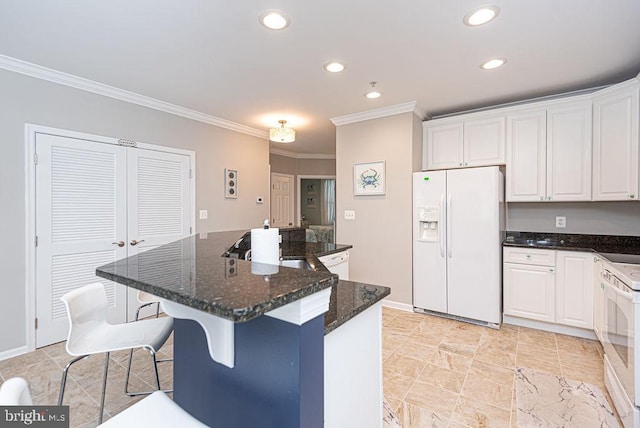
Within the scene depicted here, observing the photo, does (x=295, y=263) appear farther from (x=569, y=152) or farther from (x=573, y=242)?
(x=573, y=242)

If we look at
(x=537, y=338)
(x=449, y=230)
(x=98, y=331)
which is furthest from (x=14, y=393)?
(x=537, y=338)

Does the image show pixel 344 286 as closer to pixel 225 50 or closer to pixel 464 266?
pixel 225 50

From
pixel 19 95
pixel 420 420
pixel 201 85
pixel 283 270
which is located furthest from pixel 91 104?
pixel 420 420

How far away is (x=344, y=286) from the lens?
63.6 inches

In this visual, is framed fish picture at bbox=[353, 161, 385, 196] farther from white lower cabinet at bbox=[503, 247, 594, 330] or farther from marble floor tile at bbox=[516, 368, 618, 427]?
marble floor tile at bbox=[516, 368, 618, 427]

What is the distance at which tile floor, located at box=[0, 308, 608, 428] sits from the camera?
6.36 ft

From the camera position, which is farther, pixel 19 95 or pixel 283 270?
pixel 19 95

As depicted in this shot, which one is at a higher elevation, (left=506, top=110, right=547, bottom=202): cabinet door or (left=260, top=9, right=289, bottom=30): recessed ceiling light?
(left=260, top=9, right=289, bottom=30): recessed ceiling light

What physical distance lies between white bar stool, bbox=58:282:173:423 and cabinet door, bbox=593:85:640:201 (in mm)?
3755

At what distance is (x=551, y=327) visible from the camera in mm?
3154

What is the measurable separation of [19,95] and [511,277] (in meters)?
4.96

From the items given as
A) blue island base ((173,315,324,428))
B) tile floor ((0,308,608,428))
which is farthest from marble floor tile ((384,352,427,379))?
blue island base ((173,315,324,428))

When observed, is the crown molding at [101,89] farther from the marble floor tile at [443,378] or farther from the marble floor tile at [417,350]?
the marble floor tile at [443,378]

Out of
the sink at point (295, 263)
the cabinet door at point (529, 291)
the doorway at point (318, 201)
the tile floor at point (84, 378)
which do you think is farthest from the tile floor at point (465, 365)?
the doorway at point (318, 201)
